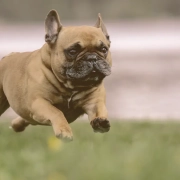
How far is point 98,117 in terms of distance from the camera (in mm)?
6746

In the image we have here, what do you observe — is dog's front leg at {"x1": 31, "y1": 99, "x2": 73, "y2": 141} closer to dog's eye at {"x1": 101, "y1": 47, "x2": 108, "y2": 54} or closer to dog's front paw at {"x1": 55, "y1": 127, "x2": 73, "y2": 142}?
dog's front paw at {"x1": 55, "y1": 127, "x2": 73, "y2": 142}

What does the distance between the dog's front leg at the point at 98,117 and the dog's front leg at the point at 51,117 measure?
0.23 metres

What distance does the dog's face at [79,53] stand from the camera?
22.8 ft

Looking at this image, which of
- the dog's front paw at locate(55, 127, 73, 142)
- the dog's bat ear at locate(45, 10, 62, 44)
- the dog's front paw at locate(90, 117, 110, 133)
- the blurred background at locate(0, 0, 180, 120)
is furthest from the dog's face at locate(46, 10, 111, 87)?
the blurred background at locate(0, 0, 180, 120)

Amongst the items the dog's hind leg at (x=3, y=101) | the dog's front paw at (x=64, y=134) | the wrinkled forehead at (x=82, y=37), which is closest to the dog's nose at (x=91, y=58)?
the wrinkled forehead at (x=82, y=37)

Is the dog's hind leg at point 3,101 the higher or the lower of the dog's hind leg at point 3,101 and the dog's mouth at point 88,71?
the lower

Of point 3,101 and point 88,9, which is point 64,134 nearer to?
point 3,101

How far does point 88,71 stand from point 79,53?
9.9 inches

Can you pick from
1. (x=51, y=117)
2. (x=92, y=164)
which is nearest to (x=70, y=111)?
(x=51, y=117)

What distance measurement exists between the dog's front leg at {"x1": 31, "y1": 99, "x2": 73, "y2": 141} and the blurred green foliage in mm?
26593

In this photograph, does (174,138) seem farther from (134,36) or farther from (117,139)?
(134,36)

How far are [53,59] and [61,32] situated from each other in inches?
12.2

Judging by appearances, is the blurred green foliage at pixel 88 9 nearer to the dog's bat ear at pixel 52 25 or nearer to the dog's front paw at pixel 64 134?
the dog's bat ear at pixel 52 25

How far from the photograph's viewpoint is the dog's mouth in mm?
6930
